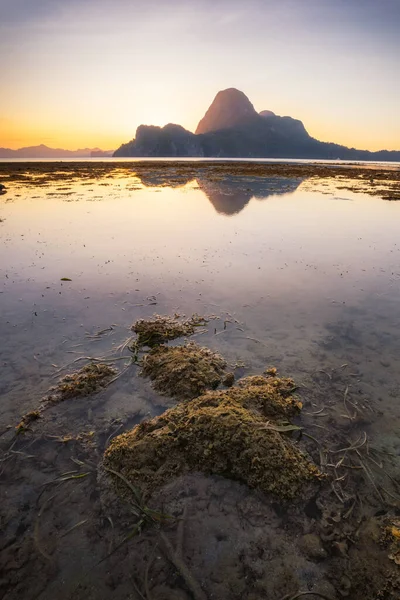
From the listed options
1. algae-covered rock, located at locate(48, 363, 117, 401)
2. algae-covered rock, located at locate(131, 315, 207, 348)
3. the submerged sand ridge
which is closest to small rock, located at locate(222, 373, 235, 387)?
algae-covered rock, located at locate(131, 315, 207, 348)

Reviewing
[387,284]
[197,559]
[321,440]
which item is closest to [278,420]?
[321,440]

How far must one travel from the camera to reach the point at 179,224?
729 inches

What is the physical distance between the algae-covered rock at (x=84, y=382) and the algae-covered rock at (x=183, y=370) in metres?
0.76

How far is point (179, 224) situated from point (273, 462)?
16074 millimetres

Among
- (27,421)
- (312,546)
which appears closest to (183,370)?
(27,421)

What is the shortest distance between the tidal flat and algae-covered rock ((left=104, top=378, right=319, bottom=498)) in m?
0.02

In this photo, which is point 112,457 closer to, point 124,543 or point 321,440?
point 124,543

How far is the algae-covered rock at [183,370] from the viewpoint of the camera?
5.66 m

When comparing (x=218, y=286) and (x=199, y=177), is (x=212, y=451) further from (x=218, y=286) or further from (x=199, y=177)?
(x=199, y=177)

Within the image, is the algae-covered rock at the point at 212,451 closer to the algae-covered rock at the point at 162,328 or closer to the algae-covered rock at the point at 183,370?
the algae-covered rock at the point at 183,370

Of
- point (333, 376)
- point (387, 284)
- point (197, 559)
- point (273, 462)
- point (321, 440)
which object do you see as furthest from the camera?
point (387, 284)

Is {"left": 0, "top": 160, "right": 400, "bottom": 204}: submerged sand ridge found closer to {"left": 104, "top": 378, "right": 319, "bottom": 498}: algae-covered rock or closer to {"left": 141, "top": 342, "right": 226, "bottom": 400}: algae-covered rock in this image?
{"left": 141, "top": 342, "right": 226, "bottom": 400}: algae-covered rock

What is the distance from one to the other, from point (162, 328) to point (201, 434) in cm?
350

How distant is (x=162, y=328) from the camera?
761 centimetres
